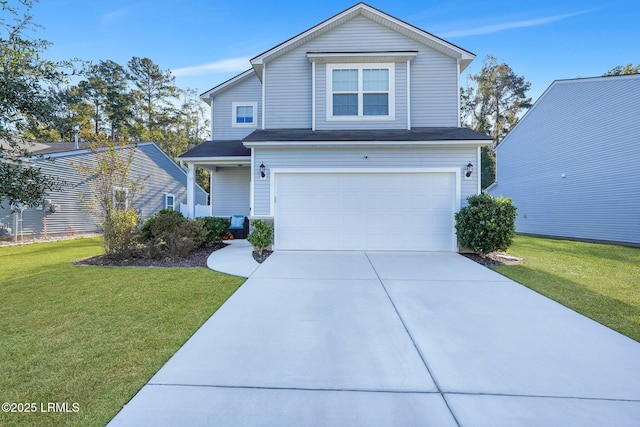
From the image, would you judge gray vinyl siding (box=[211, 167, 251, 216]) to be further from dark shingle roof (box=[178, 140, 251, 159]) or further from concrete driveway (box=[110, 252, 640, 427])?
concrete driveway (box=[110, 252, 640, 427])

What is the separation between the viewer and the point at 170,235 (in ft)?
25.1

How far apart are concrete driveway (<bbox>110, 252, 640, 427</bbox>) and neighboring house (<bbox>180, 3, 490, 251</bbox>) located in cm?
379

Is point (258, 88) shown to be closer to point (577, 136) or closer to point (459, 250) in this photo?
point (459, 250)

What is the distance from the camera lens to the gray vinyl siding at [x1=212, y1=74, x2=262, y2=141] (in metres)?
12.5

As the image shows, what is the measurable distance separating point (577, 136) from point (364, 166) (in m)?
11.7

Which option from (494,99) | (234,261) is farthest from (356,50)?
(494,99)

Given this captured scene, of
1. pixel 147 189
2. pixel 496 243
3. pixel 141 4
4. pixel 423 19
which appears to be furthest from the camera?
pixel 147 189

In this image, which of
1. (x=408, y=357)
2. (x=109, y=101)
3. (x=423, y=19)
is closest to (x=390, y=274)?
(x=408, y=357)

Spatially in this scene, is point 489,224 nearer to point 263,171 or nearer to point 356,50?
point 263,171

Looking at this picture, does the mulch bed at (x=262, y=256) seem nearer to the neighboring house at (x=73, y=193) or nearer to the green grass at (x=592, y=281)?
the neighboring house at (x=73, y=193)

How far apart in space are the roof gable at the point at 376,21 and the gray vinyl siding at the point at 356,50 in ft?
0.43

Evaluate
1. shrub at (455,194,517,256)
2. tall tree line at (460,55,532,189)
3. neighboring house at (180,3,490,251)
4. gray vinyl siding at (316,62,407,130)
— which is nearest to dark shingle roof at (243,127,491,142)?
neighboring house at (180,3,490,251)

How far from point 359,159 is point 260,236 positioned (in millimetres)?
3600

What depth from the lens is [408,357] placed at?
2871 mm
